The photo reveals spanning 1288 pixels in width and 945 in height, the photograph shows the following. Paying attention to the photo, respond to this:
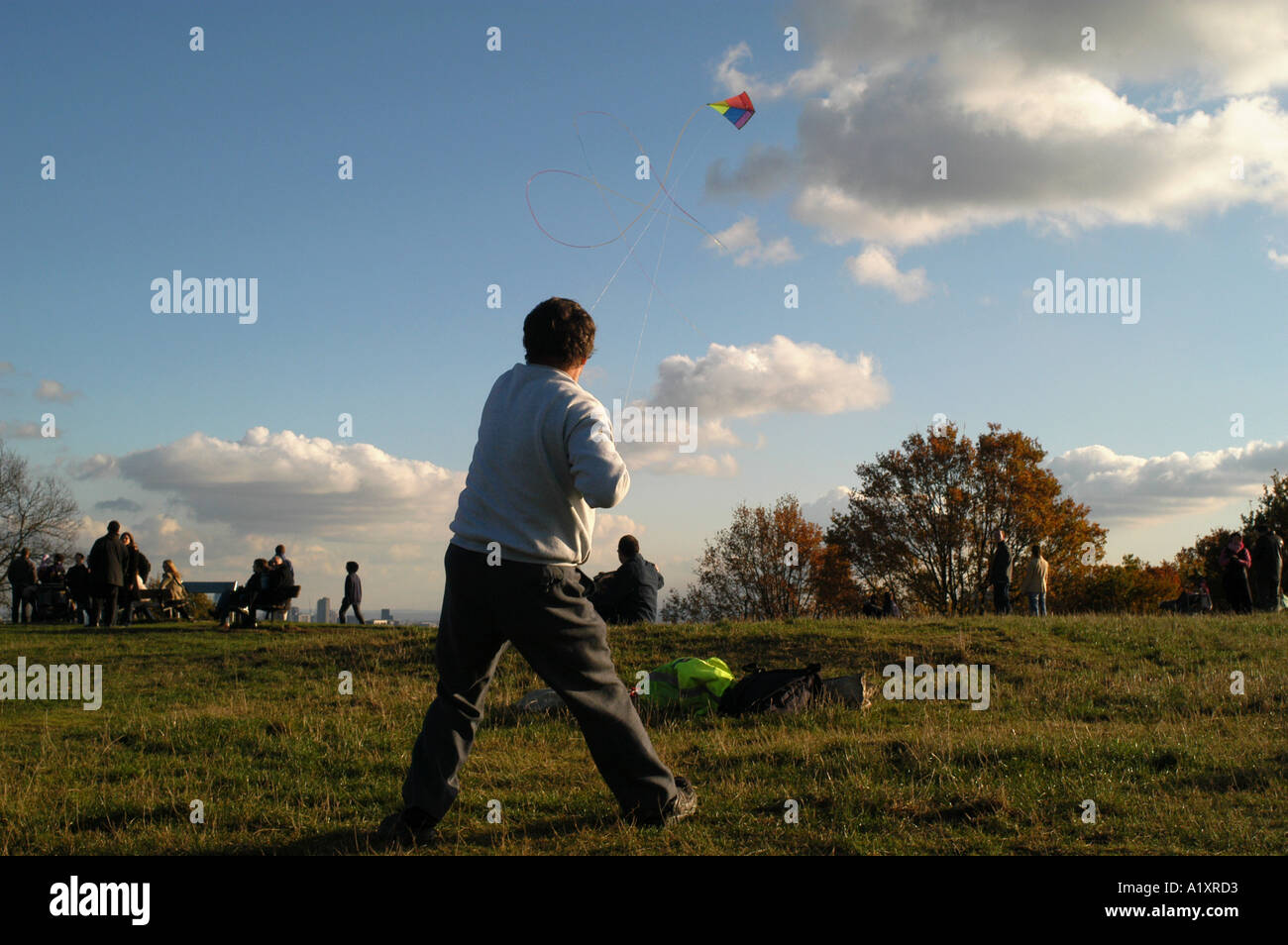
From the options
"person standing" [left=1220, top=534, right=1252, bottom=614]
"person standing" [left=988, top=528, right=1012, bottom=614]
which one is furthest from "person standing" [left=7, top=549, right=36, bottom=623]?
"person standing" [left=1220, top=534, right=1252, bottom=614]

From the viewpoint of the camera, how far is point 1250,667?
38.3ft

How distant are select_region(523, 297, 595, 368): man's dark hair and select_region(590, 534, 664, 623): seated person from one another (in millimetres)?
9836

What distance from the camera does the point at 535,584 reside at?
163 inches

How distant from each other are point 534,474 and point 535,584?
0.48 meters

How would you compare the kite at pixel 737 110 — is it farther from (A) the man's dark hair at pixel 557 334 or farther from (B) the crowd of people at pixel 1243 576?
(B) the crowd of people at pixel 1243 576

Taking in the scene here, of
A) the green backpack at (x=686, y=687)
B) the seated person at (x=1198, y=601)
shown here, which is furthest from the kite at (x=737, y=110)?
the seated person at (x=1198, y=601)

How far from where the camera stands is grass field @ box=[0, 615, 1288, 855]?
447cm

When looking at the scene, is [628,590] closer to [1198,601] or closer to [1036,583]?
[1036,583]

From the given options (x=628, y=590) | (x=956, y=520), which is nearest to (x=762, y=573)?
(x=956, y=520)

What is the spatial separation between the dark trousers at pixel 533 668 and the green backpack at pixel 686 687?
16.2ft

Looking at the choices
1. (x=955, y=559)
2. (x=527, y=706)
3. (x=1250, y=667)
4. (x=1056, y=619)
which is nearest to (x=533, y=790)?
(x=527, y=706)
